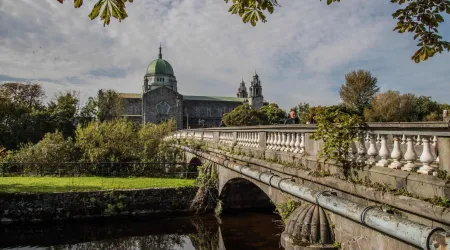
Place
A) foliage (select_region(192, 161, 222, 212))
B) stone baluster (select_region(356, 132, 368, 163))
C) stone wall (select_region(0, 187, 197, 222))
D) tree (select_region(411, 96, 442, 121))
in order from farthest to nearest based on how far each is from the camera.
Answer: tree (select_region(411, 96, 442, 121)) → foliage (select_region(192, 161, 222, 212)) → stone wall (select_region(0, 187, 197, 222)) → stone baluster (select_region(356, 132, 368, 163))

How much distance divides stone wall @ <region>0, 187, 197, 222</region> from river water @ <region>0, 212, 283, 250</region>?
54cm

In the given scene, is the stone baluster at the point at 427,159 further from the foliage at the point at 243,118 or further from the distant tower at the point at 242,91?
the distant tower at the point at 242,91

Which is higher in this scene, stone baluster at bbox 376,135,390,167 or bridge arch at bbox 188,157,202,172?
stone baluster at bbox 376,135,390,167

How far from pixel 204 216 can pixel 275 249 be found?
589 cm

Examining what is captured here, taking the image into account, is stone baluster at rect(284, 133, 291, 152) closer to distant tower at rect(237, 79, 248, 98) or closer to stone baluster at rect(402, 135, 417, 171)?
stone baluster at rect(402, 135, 417, 171)

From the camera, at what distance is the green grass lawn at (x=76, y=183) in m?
18.0

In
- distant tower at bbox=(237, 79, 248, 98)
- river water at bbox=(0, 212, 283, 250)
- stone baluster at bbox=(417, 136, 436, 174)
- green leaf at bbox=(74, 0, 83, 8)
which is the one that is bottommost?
river water at bbox=(0, 212, 283, 250)

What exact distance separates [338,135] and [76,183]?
60.1 feet

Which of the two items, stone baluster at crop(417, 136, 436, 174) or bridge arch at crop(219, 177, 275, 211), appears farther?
bridge arch at crop(219, 177, 275, 211)

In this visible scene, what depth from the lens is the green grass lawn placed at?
710 inches

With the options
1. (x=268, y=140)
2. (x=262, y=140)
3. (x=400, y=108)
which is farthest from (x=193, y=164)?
(x=400, y=108)

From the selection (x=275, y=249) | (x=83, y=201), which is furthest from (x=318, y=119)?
(x=83, y=201)

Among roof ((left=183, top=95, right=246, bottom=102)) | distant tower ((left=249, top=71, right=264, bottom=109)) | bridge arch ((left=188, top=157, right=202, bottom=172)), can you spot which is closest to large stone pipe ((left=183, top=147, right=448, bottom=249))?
bridge arch ((left=188, top=157, right=202, bottom=172))

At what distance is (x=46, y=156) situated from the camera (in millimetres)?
23875
